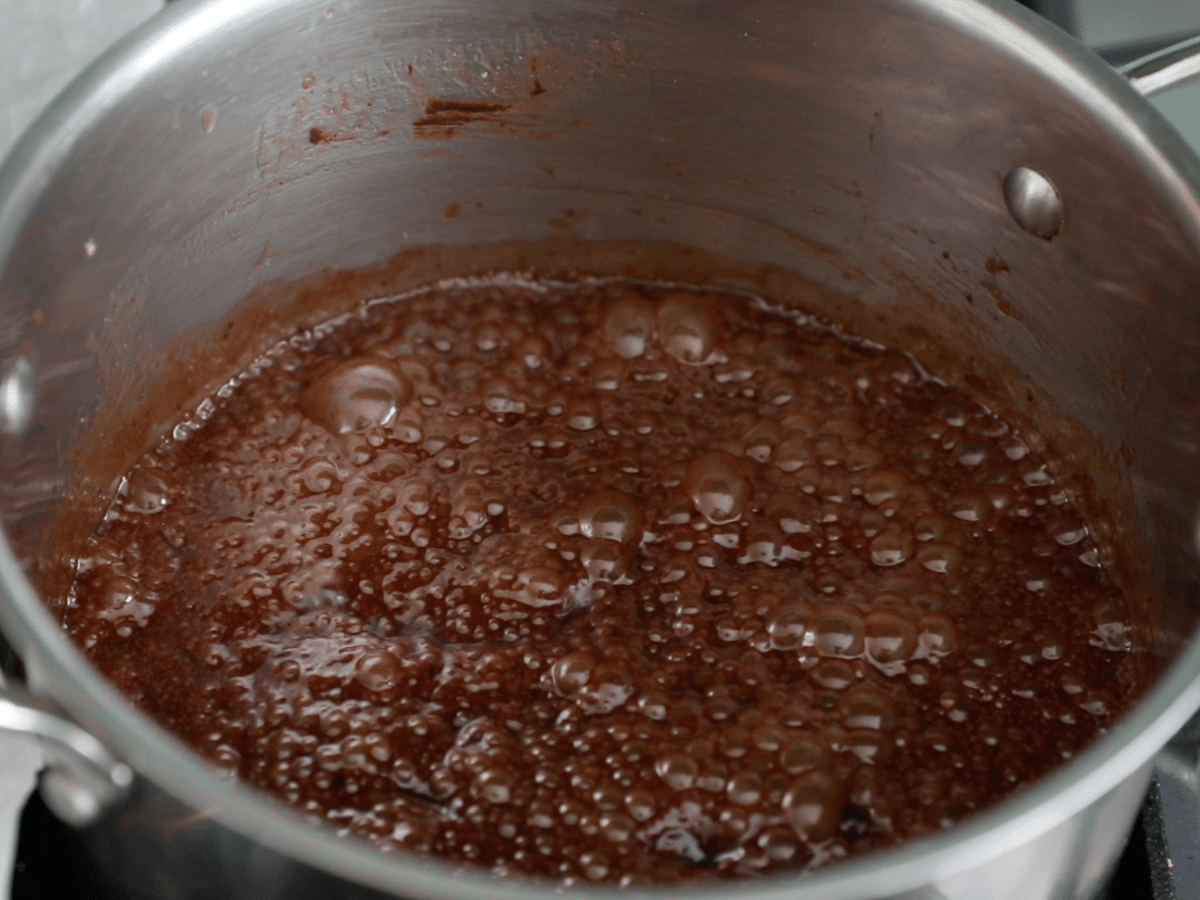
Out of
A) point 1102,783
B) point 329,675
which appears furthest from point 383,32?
point 1102,783

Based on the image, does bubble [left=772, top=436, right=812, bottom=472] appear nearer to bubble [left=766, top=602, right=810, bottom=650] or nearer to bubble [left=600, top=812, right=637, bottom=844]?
bubble [left=766, top=602, right=810, bottom=650]

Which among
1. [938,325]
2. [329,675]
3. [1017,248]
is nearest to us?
[329,675]

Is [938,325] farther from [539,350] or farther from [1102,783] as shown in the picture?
[1102,783]

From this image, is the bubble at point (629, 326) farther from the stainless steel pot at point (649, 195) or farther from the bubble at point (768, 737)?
the bubble at point (768, 737)

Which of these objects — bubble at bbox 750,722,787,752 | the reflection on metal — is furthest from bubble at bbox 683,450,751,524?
the reflection on metal

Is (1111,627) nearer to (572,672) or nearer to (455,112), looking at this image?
(572,672)

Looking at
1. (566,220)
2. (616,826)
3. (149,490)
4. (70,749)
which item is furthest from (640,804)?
(566,220)
